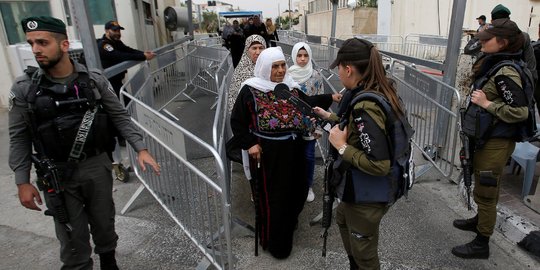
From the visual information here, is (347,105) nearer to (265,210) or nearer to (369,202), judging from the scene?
(369,202)

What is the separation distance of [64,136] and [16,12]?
6.26 m

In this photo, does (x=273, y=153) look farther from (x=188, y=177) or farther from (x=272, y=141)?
(x=188, y=177)

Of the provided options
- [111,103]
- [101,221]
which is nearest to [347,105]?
[111,103]

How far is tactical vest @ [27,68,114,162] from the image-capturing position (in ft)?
6.75

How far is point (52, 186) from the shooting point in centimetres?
217

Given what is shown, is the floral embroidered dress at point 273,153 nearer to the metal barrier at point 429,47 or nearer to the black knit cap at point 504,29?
the black knit cap at point 504,29

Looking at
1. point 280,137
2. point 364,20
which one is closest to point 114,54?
point 280,137

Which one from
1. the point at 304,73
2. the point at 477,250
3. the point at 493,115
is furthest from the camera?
the point at 304,73

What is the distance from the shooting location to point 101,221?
250 cm

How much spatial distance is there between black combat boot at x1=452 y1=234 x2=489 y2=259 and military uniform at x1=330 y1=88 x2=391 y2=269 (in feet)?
3.38

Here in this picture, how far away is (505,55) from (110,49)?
178 inches

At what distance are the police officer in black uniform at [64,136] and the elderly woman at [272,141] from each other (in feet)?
2.55

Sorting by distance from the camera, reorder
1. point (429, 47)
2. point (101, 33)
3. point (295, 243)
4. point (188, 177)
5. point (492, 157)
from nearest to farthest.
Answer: point (188, 177), point (492, 157), point (295, 243), point (101, 33), point (429, 47)

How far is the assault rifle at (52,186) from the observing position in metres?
2.14
